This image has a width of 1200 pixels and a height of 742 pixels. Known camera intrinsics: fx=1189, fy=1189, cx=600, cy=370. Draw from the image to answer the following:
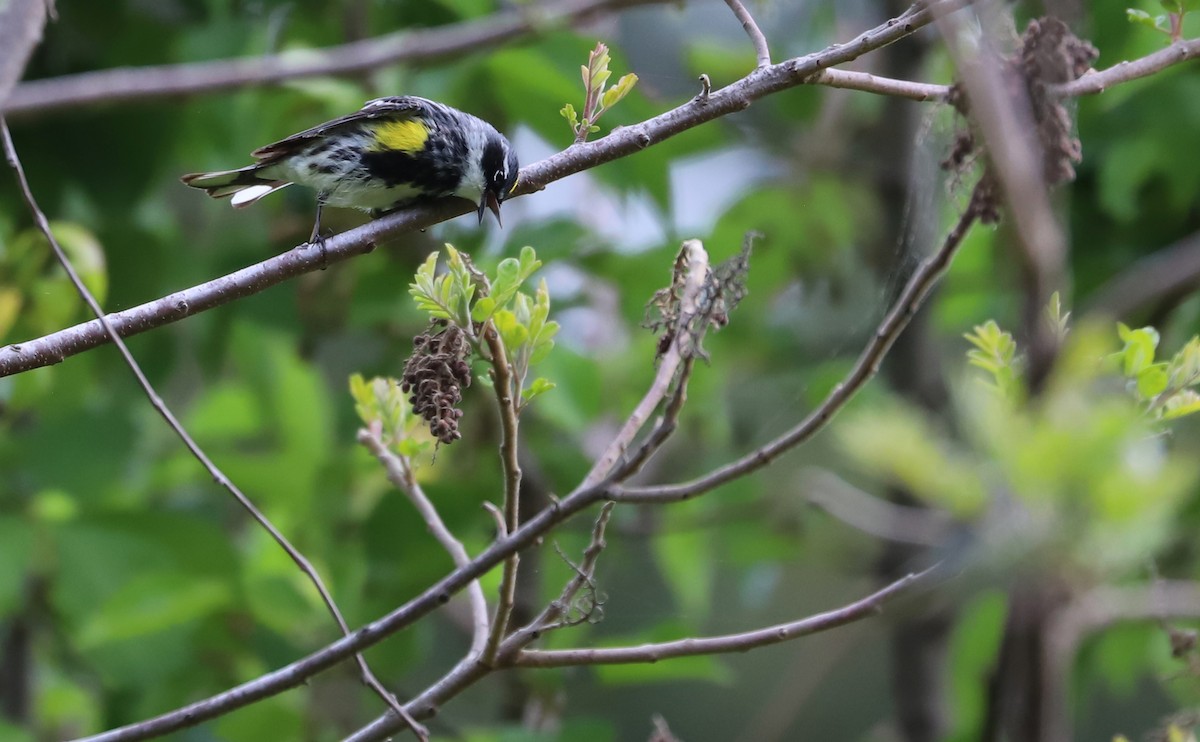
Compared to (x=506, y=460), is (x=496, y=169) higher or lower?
higher

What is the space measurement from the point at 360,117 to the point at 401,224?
2.15 feet

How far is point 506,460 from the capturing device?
4.82 feet

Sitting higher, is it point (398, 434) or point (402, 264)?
point (402, 264)

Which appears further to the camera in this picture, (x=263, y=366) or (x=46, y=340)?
(x=263, y=366)

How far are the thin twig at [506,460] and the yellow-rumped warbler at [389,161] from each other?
2.02ft

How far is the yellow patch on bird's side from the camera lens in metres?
2.24

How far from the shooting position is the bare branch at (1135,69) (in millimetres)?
1664

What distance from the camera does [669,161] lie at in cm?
357

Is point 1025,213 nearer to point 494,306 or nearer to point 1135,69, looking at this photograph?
point 494,306

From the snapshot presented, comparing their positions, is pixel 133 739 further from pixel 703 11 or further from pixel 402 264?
pixel 703 11

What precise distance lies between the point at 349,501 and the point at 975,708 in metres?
2.00

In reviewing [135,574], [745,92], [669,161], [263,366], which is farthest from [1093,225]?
[135,574]

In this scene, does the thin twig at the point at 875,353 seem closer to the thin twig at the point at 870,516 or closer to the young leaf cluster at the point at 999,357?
the young leaf cluster at the point at 999,357

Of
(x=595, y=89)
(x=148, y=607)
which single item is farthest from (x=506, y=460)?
(x=148, y=607)
